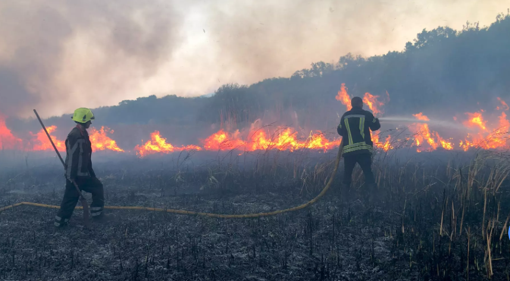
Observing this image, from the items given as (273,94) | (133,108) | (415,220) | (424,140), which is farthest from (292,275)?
(133,108)

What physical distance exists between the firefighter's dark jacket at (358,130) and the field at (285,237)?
3.41ft

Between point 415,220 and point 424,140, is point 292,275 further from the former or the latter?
point 424,140

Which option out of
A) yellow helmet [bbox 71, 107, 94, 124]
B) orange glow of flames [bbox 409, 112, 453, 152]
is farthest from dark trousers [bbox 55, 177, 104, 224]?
orange glow of flames [bbox 409, 112, 453, 152]

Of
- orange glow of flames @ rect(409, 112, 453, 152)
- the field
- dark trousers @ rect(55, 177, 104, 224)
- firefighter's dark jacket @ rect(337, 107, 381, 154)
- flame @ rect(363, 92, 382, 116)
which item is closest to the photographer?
the field

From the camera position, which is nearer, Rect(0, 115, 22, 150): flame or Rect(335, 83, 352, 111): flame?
Rect(0, 115, 22, 150): flame

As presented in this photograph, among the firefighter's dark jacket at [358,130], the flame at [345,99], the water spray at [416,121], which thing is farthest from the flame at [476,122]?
the firefighter's dark jacket at [358,130]

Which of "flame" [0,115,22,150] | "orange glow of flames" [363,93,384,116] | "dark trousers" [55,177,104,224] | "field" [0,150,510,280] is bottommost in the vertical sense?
"field" [0,150,510,280]

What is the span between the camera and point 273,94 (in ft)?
117

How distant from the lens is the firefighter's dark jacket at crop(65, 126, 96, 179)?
515cm

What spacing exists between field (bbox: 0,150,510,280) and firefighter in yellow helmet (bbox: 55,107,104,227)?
31cm

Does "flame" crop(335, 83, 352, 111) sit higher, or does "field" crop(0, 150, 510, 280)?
"flame" crop(335, 83, 352, 111)

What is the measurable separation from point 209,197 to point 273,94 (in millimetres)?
29475

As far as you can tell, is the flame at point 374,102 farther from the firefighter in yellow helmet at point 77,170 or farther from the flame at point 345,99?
the firefighter in yellow helmet at point 77,170

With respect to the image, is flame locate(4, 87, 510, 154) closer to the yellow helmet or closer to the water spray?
the water spray
